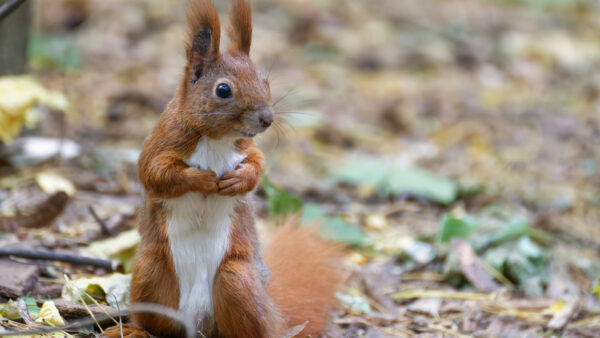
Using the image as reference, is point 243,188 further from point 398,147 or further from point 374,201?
point 398,147

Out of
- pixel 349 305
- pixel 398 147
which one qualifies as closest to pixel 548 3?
pixel 398 147

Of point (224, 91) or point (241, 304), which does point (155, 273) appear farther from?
point (224, 91)

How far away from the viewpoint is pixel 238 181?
2047mm

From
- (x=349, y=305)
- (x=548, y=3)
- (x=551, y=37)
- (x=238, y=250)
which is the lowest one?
(x=349, y=305)

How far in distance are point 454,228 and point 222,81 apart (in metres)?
1.78

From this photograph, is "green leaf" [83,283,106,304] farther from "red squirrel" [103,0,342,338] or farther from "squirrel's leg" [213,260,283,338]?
"squirrel's leg" [213,260,283,338]

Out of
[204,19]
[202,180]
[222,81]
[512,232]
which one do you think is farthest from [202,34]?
[512,232]

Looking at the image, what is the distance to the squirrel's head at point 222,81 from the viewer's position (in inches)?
81.1

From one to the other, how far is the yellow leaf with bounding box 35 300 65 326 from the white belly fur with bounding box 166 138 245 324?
1.36 feet

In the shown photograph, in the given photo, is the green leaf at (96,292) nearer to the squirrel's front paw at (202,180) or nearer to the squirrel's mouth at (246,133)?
the squirrel's front paw at (202,180)

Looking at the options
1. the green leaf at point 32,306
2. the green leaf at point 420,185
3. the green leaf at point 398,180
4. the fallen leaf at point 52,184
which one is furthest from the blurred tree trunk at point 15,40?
the green leaf at point 420,185

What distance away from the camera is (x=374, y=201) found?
4.36 metres

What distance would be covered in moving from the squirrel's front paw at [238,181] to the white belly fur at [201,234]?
76 mm

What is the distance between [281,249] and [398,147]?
3.03 meters
